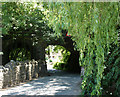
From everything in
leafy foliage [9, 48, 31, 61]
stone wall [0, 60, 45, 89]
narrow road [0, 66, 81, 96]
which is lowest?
narrow road [0, 66, 81, 96]

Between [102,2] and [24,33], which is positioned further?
[24,33]

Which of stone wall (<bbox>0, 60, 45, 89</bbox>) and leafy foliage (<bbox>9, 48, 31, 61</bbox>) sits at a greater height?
leafy foliage (<bbox>9, 48, 31, 61</bbox>)

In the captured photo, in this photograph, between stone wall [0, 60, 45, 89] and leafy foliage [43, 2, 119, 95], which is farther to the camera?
stone wall [0, 60, 45, 89]

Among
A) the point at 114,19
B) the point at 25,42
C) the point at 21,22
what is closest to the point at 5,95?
the point at 21,22

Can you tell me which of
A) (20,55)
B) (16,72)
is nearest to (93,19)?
(16,72)

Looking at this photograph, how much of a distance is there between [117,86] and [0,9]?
641cm

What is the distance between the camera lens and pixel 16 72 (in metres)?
8.52

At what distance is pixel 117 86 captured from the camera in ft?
14.8

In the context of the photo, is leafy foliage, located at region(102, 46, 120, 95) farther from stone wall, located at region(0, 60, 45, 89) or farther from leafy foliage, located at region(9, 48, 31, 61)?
leafy foliage, located at region(9, 48, 31, 61)

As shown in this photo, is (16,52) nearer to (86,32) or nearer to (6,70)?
(6,70)

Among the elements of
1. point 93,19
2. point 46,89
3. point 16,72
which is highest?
point 93,19

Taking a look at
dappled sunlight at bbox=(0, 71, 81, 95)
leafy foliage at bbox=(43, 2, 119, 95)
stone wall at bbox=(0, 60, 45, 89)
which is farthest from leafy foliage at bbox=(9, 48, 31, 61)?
leafy foliage at bbox=(43, 2, 119, 95)

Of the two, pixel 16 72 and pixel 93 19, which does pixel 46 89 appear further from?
pixel 93 19

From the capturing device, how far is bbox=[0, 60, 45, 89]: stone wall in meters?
7.40
